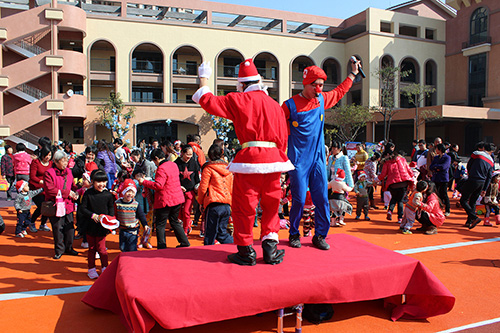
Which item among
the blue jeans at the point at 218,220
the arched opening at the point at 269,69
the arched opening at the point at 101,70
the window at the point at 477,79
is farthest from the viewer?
the window at the point at 477,79

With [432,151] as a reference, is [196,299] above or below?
below

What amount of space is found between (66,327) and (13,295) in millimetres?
1167

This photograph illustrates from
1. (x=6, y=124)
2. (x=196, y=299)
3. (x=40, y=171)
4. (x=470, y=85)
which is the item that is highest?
(x=470, y=85)

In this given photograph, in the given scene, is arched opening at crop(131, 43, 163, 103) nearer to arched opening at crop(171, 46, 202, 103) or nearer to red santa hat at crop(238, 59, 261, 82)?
arched opening at crop(171, 46, 202, 103)

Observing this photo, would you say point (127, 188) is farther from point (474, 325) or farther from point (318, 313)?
point (474, 325)

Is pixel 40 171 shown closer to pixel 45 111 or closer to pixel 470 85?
pixel 45 111

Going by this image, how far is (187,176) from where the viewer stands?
6.75 meters

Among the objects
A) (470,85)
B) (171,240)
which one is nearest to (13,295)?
(171,240)

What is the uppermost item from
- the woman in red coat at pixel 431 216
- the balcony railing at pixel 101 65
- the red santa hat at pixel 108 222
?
the balcony railing at pixel 101 65

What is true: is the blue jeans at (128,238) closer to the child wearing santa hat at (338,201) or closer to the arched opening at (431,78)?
the child wearing santa hat at (338,201)

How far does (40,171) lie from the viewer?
21.5 ft

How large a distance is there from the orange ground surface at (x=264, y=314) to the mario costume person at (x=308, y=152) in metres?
0.87

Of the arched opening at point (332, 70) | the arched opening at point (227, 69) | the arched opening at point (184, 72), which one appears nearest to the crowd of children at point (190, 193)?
the arched opening at point (184, 72)

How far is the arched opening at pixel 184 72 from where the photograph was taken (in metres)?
30.2
